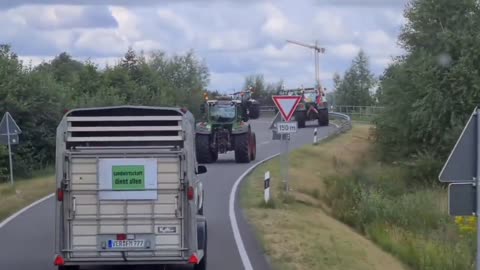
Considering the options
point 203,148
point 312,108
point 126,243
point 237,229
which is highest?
point 312,108

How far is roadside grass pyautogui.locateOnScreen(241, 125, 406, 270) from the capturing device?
61.5ft

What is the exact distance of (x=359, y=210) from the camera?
3030 cm

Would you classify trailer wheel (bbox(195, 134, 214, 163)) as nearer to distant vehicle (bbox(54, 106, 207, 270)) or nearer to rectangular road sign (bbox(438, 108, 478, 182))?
distant vehicle (bbox(54, 106, 207, 270))

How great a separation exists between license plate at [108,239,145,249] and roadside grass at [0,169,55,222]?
10981 millimetres

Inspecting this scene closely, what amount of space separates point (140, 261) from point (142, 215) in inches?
26.2

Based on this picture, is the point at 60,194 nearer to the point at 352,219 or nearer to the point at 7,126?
the point at 352,219

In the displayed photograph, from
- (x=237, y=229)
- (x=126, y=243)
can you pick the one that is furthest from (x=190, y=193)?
(x=237, y=229)

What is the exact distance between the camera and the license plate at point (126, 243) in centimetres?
1535

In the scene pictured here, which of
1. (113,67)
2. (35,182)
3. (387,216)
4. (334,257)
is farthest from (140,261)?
(113,67)

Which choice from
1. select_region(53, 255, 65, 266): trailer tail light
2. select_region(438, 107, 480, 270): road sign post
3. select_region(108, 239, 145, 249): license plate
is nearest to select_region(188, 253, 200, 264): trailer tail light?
select_region(108, 239, 145, 249): license plate

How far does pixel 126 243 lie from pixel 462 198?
548 centimetres

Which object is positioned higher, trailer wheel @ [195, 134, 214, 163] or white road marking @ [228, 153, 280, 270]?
trailer wheel @ [195, 134, 214, 163]

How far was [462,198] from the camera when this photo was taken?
1169 centimetres

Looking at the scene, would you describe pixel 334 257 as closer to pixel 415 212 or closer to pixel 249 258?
pixel 249 258
